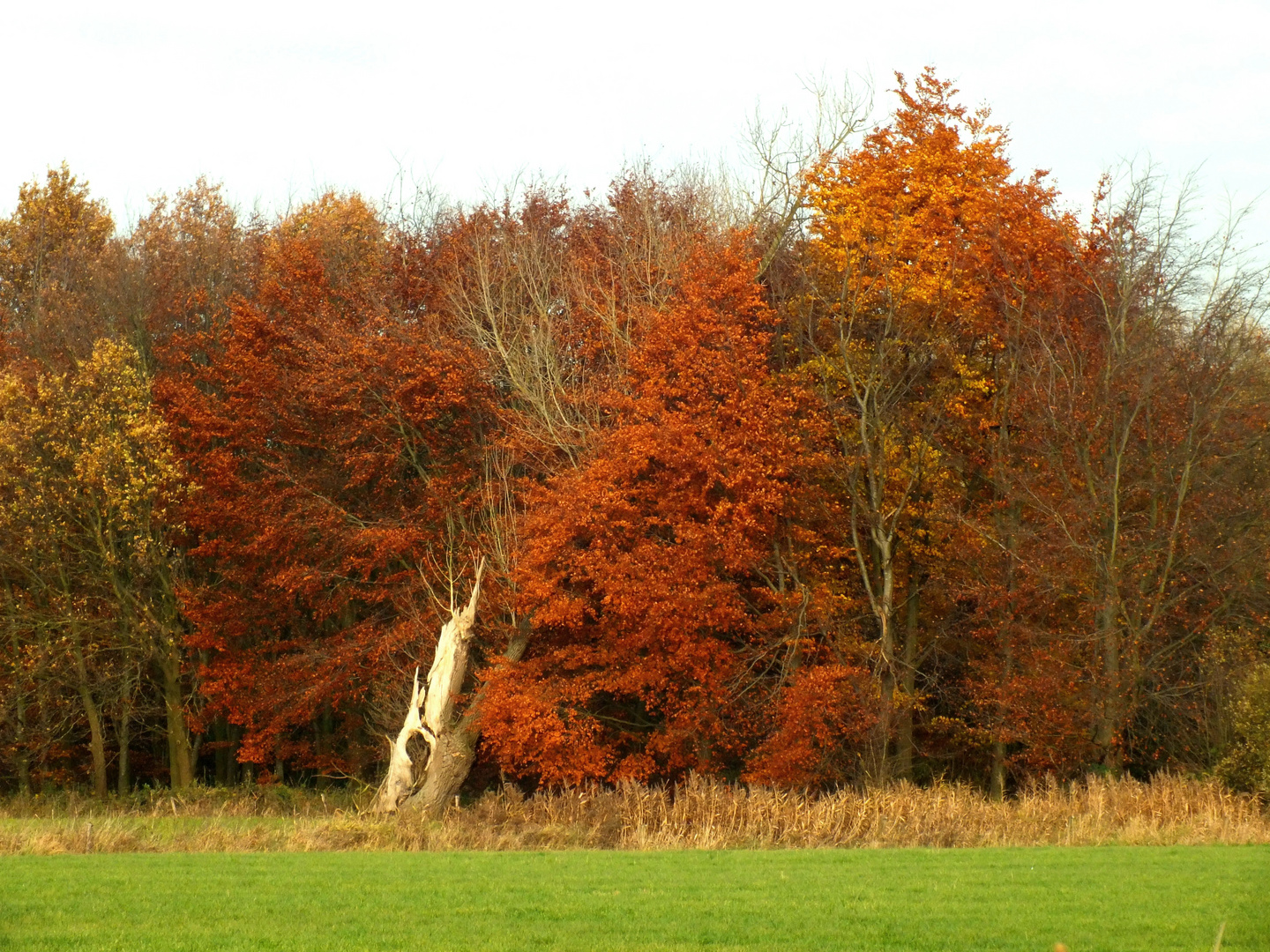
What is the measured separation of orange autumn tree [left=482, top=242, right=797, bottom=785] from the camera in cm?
2728

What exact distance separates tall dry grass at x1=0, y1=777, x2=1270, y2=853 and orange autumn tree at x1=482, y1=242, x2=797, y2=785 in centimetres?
353

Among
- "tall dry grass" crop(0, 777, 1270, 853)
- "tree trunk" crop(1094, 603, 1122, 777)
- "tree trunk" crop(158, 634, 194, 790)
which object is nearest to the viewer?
"tall dry grass" crop(0, 777, 1270, 853)

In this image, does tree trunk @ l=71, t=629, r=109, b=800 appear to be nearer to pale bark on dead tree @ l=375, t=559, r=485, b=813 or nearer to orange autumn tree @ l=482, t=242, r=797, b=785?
pale bark on dead tree @ l=375, t=559, r=485, b=813

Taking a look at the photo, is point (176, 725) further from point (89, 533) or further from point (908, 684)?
point (908, 684)

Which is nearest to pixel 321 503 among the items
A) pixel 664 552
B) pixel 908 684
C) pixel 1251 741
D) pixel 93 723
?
pixel 93 723

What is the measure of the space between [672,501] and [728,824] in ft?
26.7

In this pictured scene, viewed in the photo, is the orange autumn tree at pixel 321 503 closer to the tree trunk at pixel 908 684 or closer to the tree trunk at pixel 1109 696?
the tree trunk at pixel 908 684

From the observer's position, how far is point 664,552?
2761cm

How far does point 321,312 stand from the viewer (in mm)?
32250

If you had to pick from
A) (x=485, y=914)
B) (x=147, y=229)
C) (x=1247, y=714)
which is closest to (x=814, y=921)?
(x=485, y=914)

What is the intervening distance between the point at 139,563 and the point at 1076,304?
21382 mm

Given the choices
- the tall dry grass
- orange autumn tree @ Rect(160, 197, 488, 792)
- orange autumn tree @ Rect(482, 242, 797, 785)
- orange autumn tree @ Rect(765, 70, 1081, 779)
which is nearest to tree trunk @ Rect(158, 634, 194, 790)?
orange autumn tree @ Rect(160, 197, 488, 792)

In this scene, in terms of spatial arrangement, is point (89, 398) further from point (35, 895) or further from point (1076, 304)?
point (1076, 304)

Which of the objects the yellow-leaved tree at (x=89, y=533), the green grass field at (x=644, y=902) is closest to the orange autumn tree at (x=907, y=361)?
the green grass field at (x=644, y=902)
